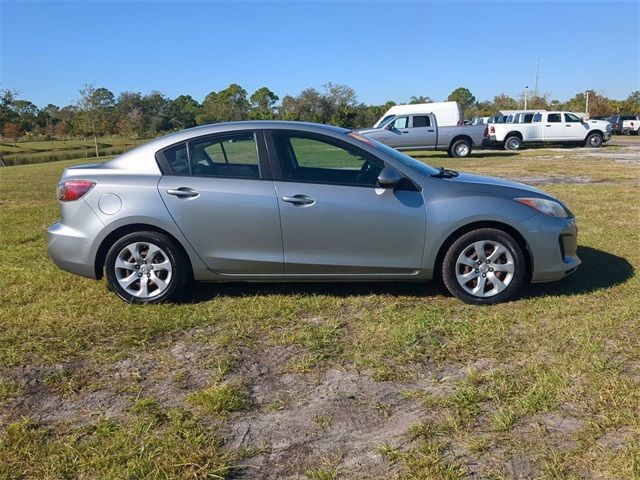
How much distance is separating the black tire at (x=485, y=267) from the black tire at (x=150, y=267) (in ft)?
7.27

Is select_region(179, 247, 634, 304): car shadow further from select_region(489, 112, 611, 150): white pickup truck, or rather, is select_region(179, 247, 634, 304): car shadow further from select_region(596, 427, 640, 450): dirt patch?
select_region(489, 112, 611, 150): white pickup truck

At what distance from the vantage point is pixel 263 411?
2.99 m

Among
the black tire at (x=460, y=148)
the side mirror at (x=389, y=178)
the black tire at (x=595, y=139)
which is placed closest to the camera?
the side mirror at (x=389, y=178)

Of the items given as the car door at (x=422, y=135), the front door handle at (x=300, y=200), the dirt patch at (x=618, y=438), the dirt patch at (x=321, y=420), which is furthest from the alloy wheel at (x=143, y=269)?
the car door at (x=422, y=135)

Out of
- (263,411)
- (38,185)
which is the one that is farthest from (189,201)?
(38,185)

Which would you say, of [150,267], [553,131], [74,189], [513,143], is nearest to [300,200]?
[150,267]

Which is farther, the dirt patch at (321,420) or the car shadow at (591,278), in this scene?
the car shadow at (591,278)

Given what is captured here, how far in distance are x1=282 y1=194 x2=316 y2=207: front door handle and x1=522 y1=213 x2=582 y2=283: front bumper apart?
177 cm

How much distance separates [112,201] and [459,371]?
9.95 feet

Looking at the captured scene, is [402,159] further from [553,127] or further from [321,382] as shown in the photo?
[553,127]

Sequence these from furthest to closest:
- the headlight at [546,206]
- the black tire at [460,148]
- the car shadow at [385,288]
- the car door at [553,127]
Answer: the car door at [553,127], the black tire at [460,148], the car shadow at [385,288], the headlight at [546,206]

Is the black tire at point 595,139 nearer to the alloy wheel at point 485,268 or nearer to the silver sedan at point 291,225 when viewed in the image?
the silver sedan at point 291,225

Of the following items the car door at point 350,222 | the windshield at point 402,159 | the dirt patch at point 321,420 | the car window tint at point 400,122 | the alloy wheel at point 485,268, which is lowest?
the dirt patch at point 321,420

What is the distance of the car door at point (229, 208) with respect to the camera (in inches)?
176
